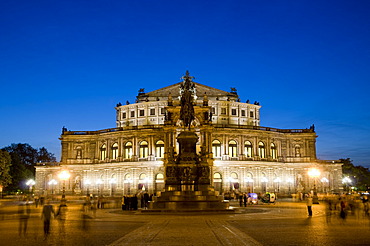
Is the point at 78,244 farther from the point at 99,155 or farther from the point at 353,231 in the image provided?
the point at 99,155

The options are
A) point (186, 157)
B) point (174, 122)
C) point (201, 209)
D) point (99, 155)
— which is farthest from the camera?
point (99, 155)

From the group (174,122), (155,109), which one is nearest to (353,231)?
(174,122)

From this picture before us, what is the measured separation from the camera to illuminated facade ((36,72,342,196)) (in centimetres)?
7681

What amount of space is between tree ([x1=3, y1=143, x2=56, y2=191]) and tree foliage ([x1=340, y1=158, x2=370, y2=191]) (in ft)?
282

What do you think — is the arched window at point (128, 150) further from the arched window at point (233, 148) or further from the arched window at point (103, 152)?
the arched window at point (233, 148)

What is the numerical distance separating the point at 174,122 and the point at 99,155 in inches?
711

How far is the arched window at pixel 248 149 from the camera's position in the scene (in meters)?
80.2

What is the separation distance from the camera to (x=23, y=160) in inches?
5079

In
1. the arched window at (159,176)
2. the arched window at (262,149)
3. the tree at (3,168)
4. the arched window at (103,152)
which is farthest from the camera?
the arched window at (103,152)

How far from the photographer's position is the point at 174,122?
252ft

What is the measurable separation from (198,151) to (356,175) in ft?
223

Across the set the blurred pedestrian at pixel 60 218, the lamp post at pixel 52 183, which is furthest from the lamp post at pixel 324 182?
the blurred pedestrian at pixel 60 218

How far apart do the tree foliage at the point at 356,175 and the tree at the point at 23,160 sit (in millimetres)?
86016

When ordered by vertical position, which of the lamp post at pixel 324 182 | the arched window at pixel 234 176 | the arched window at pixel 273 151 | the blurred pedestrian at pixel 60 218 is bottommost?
the blurred pedestrian at pixel 60 218
